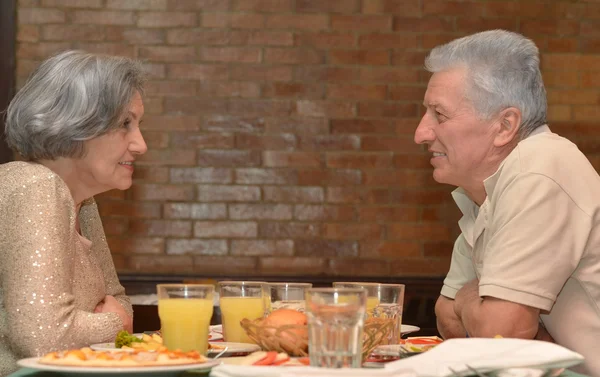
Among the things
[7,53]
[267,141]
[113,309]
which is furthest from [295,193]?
[113,309]

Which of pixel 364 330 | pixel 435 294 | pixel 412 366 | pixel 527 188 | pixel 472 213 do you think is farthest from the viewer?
pixel 435 294

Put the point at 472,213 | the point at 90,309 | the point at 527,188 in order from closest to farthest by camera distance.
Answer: the point at 527,188
the point at 90,309
the point at 472,213

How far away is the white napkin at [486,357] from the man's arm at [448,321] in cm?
82

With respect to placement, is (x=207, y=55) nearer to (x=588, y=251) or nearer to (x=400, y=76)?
(x=400, y=76)

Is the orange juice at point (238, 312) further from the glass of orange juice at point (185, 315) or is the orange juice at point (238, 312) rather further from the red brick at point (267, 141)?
the red brick at point (267, 141)

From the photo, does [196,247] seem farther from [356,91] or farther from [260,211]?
[356,91]

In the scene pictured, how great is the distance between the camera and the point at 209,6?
4344 millimetres

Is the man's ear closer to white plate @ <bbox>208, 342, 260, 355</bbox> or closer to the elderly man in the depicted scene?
the elderly man

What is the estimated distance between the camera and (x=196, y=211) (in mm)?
4355

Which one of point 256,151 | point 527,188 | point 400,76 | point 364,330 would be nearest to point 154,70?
point 256,151

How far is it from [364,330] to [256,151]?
9.35 feet

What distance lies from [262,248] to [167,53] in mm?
1060

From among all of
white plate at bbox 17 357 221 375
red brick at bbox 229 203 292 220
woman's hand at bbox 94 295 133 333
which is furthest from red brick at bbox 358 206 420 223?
white plate at bbox 17 357 221 375

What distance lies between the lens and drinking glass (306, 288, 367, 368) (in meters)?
1.40
